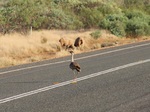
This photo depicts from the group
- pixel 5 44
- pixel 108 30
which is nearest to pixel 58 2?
pixel 108 30

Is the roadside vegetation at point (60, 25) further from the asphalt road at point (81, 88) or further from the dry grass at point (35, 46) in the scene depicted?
the asphalt road at point (81, 88)

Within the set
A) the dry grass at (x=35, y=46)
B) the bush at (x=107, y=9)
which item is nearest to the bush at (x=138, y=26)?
Answer: the dry grass at (x=35, y=46)

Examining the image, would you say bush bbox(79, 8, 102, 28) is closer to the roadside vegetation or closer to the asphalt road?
the roadside vegetation

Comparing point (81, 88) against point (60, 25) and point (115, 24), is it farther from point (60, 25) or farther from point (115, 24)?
point (115, 24)

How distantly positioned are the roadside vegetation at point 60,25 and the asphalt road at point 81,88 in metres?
6.89

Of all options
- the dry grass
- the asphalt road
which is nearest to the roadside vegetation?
the dry grass

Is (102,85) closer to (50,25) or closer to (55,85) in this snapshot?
(55,85)

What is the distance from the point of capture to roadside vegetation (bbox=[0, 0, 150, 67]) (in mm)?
24094

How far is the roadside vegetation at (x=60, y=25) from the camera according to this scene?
24094 mm

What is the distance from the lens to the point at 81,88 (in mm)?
10594

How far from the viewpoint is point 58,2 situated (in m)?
37.0

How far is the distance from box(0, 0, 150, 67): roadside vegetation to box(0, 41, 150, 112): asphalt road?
6.89 m

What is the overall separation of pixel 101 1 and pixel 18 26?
12.0 metres

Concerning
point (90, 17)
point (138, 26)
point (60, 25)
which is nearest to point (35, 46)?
point (60, 25)
